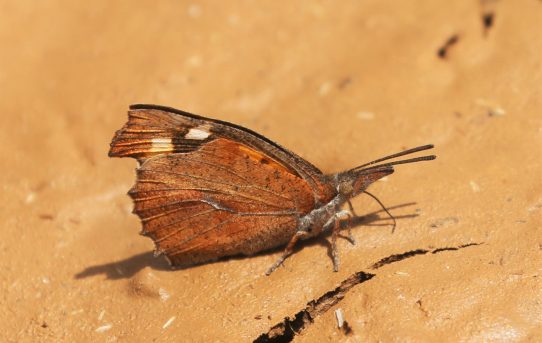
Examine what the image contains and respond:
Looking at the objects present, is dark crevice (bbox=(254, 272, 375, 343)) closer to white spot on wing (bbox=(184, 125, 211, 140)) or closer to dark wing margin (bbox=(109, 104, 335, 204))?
dark wing margin (bbox=(109, 104, 335, 204))

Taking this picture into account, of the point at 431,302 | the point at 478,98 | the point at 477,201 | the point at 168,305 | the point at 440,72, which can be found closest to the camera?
the point at 431,302

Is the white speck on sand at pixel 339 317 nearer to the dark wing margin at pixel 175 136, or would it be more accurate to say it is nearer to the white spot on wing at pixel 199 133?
the dark wing margin at pixel 175 136

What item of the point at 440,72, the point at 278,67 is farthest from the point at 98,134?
the point at 440,72

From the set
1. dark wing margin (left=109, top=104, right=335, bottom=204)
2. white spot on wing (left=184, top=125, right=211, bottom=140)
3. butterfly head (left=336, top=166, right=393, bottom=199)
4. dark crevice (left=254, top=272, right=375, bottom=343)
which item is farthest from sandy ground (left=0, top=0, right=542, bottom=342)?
white spot on wing (left=184, top=125, right=211, bottom=140)

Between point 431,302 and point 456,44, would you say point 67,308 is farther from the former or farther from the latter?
point 456,44

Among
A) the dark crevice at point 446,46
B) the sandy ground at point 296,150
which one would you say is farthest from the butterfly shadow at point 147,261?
the dark crevice at point 446,46

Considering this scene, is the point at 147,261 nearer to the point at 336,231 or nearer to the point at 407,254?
the point at 336,231

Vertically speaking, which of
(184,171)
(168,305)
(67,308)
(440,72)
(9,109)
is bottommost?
(168,305)
